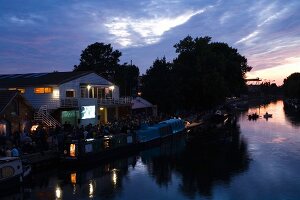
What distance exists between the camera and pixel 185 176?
1537 inches

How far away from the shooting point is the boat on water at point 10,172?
1222 inches

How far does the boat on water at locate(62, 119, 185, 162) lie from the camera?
4072 centimetres

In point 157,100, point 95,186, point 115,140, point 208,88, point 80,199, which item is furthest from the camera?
→ point 208,88

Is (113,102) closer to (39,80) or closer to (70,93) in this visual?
(70,93)

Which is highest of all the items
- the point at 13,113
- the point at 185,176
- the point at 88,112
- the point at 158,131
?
the point at 13,113

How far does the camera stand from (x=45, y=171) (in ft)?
129

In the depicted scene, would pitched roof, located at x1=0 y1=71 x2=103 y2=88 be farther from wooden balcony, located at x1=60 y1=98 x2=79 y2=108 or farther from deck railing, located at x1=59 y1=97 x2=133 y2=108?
deck railing, located at x1=59 y1=97 x2=133 y2=108

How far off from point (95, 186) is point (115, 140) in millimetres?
12307

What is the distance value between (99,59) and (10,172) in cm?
7614

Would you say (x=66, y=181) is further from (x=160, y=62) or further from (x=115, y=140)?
(x=160, y=62)

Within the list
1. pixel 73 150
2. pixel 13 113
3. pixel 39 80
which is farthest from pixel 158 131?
pixel 13 113

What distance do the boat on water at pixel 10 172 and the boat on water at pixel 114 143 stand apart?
25.4 ft

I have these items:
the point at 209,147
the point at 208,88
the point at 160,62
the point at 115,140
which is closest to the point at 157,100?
the point at 160,62

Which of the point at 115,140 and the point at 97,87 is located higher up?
the point at 97,87
